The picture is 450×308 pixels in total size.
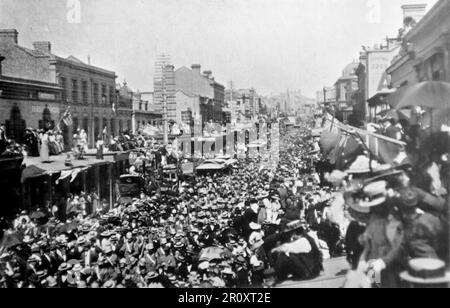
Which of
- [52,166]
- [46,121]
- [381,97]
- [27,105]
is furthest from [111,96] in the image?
[381,97]

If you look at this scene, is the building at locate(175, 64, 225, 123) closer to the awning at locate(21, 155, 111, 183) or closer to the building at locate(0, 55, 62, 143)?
the building at locate(0, 55, 62, 143)

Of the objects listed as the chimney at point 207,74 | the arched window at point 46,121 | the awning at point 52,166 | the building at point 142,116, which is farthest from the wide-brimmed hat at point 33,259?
the chimney at point 207,74

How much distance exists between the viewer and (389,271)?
6.55 m

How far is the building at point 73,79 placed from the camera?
67.6 ft

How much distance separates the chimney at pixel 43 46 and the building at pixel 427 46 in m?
17.7

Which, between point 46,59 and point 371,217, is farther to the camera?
point 46,59

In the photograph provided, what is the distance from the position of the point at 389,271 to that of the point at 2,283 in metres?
6.90

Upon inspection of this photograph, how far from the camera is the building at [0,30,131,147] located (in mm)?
20594

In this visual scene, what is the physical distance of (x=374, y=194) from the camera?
634 cm

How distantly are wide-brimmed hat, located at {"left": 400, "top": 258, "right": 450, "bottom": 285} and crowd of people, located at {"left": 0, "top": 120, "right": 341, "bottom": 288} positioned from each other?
8.26 ft

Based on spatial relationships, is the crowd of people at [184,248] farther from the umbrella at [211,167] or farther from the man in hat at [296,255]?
the umbrella at [211,167]
